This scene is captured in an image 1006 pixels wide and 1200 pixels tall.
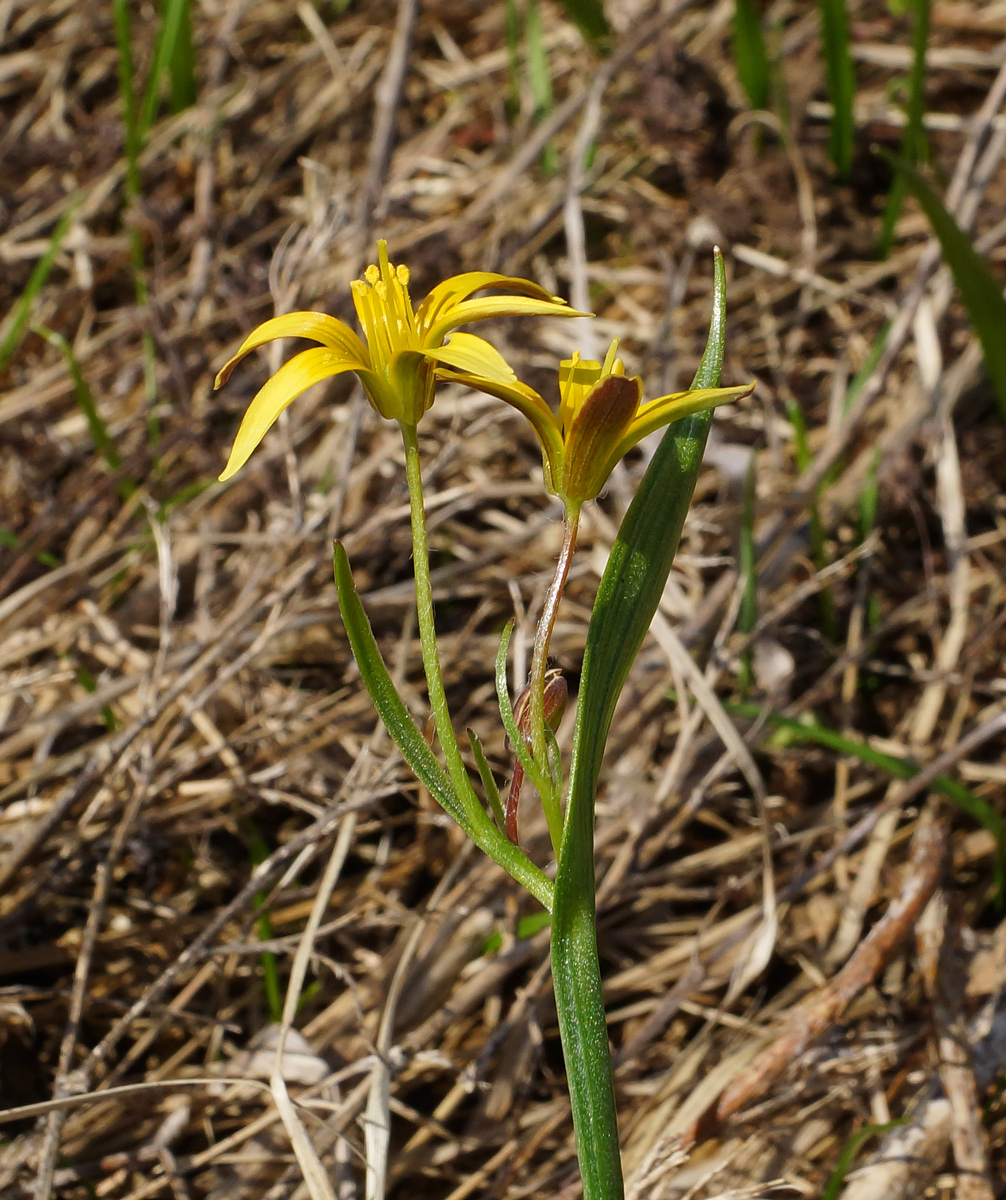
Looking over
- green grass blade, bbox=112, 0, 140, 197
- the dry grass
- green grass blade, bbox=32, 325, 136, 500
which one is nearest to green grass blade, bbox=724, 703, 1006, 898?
the dry grass

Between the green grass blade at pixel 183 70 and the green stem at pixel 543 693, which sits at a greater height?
the green grass blade at pixel 183 70

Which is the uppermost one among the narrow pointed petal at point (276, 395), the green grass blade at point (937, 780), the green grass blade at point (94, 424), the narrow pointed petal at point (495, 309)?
the narrow pointed petal at point (495, 309)

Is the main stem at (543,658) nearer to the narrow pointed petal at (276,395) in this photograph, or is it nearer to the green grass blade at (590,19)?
the narrow pointed petal at (276,395)

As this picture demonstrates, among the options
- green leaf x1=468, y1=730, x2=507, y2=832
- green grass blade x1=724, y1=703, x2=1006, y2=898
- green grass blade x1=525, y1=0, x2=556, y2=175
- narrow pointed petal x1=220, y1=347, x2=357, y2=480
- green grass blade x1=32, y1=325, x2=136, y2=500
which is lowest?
green grass blade x1=724, y1=703, x2=1006, y2=898

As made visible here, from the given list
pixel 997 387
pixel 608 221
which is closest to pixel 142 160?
pixel 608 221

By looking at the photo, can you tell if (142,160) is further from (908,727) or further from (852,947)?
(852,947)

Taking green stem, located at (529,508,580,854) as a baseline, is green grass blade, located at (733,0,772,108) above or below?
above

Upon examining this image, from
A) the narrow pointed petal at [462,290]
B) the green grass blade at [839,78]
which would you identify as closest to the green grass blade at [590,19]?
the green grass blade at [839,78]

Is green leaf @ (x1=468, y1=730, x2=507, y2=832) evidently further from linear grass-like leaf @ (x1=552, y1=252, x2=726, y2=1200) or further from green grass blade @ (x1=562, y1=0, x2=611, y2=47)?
green grass blade @ (x1=562, y1=0, x2=611, y2=47)
